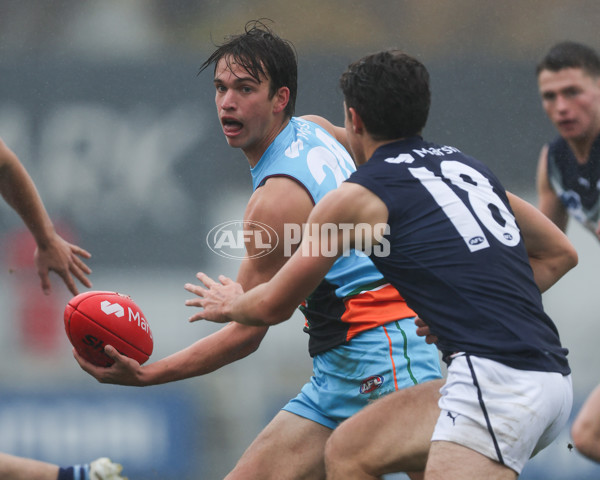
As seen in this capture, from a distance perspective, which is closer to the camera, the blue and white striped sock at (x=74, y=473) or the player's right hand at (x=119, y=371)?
the player's right hand at (x=119, y=371)

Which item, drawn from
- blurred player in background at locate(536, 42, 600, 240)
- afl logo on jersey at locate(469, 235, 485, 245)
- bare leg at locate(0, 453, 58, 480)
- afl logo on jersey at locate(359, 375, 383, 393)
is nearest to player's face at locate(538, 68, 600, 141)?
blurred player in background at locate(536, 42, 600, 240)

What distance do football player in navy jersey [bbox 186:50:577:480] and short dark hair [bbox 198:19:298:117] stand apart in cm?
98

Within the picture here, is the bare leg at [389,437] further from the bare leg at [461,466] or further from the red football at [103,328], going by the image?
the red football at [103,328]

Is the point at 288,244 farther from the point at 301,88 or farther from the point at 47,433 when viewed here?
the point at 47,433

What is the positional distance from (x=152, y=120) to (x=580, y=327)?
2828mm

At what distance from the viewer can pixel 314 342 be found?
12.6ft

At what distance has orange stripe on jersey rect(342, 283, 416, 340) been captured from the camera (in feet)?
12.1

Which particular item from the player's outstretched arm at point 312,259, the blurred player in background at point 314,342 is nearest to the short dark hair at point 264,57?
the blurred player in background at point 314,342

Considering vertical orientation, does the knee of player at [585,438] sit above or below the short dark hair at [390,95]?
below

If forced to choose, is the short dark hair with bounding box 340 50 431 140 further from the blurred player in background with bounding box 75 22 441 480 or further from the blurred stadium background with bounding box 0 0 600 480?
the blurred stadium background with bounding box 0 0 600 480

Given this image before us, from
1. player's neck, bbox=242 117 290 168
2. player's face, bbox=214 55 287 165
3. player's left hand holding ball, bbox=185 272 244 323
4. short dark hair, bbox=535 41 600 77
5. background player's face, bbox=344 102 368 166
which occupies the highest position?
short dark hair, bbox=535 41 600 77

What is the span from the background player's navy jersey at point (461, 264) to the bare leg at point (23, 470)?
215 centimetres

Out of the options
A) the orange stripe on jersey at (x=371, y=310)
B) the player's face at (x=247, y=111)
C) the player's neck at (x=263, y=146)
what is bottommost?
the orange stripe on jersey at (x=371, y=310)

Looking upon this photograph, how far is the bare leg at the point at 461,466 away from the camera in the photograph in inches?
107
